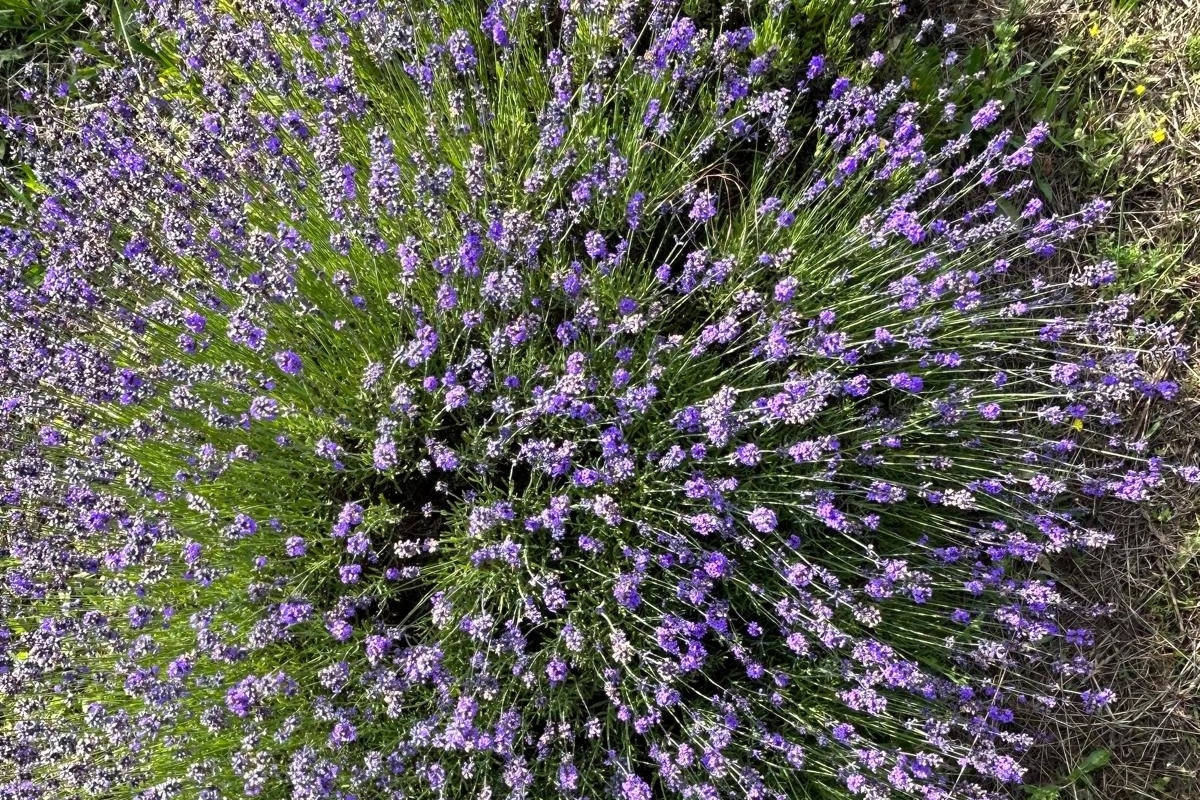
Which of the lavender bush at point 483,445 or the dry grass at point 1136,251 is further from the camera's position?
the dry grass at point 1136,251

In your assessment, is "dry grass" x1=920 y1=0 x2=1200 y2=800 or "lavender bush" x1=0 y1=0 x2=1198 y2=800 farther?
"dry grass" x1=920 y1=0 x2=1200 y2=800

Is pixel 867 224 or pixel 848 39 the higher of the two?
pixel 848 39

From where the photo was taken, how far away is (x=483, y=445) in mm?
2631

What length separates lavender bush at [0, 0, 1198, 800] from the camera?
239 centimetres

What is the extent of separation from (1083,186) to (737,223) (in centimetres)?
168

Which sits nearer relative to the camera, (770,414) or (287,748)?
(770,414)

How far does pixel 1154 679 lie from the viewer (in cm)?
342

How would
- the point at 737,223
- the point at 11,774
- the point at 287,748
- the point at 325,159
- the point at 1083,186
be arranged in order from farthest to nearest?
the point at 1083,186, the point at 737,223, the point at 11,774, the point at 287,748, the point at 325,159

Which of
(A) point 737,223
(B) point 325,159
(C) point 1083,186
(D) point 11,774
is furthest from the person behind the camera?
(C) point 1083,186

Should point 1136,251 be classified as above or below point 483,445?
below

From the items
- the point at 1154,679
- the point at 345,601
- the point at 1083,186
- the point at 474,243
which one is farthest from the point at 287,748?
the point at 1083,186

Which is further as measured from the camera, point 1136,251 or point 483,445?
point 1136,251

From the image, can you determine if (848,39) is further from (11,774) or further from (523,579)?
(11,774)

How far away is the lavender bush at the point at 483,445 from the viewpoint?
239 cm
